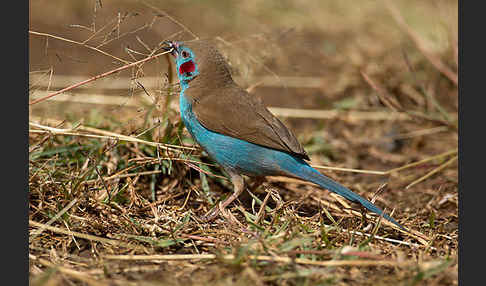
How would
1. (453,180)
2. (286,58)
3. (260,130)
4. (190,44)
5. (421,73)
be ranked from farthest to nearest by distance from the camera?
1. (286,58)
2. (421,73)
3. (453,180)
4. (190,44)
5. (260,130)

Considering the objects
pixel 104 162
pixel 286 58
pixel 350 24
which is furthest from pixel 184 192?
pixel 350 24

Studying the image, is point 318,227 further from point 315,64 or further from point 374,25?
point 374,25

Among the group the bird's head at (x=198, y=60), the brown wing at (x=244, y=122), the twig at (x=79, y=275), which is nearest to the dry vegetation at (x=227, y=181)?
the twig at (x=79, y=275)

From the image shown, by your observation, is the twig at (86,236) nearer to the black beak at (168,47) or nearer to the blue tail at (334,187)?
the blue tail at (334,187)

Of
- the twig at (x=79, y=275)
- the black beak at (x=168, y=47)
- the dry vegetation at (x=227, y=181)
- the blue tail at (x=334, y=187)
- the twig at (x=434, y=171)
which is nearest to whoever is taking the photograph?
the twig at (x=79, y=275)

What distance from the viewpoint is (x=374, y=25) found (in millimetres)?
7781

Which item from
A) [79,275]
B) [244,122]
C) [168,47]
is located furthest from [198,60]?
[79,275]

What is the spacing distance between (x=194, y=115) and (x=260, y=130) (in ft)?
1.57

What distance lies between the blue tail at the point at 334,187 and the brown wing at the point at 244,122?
0.11 metres

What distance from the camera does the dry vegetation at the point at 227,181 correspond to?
2.82 metres

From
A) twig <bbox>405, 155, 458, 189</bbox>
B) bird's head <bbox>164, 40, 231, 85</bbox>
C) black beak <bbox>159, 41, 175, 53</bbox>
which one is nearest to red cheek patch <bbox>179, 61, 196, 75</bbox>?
bird's head <bbox>164, 40, 231, 85</bbox>

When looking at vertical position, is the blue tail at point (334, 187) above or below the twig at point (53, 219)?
above

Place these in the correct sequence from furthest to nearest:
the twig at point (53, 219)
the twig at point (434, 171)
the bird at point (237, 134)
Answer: the twig at point (434, 171), the bird at point (237, 134), the twig at point (53, 219)

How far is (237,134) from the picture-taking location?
3.58 meters
